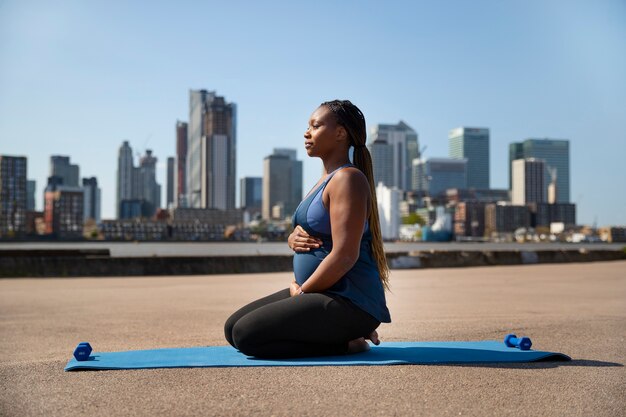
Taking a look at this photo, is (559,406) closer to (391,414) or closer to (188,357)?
(391,414)

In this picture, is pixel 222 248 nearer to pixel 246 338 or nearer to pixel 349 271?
pixel 246 338

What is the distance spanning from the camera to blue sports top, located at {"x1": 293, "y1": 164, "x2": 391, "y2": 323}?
5.02m

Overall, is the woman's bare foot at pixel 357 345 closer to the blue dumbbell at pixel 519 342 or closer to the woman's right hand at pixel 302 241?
the woman's right hand at pixel 302 241

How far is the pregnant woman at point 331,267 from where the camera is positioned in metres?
4.92

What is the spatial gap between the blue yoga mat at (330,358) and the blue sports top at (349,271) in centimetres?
36

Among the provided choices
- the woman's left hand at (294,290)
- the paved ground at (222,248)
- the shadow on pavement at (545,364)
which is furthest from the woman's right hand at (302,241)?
the paved ground at (222,248)

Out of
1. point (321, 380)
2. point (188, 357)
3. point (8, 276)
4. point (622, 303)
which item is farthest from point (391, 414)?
point (8, 276)

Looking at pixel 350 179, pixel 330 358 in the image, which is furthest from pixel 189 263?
pixel 350 179

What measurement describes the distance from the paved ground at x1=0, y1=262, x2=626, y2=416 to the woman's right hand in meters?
0.94

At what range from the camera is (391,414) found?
141 inches

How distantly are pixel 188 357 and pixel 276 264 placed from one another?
1888cm

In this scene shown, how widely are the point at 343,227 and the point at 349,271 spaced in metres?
0.38

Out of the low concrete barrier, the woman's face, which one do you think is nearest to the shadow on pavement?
the woman's face

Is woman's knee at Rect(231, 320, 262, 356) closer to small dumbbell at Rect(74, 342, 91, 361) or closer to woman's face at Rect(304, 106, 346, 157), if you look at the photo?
small dumbbell at Rect(74, 342, 91, 361)
